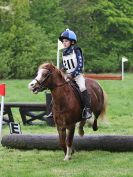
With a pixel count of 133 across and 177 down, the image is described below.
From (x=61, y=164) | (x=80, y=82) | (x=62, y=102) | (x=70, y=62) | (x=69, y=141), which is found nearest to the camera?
(x=61, y=164)

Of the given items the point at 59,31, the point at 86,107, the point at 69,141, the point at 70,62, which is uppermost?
the point at 70,62

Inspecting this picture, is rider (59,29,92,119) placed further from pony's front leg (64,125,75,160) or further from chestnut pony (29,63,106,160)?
pony's front leg (64,125,75,160)

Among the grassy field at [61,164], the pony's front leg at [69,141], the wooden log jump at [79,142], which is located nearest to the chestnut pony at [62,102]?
the pony's front leg at [69,141]

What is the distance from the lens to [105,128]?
1375cm

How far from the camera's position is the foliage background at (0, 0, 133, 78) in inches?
1556

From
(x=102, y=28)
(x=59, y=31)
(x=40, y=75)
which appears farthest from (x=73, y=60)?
(x=102, y=28)

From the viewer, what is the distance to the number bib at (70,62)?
31.0 ft

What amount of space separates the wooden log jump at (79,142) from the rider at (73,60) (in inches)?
33.2

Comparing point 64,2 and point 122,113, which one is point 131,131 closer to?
point 122,113

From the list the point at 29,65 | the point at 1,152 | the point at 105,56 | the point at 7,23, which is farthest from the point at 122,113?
the point at 105,56

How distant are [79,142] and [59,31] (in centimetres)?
4063

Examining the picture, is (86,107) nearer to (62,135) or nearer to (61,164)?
(62,135)

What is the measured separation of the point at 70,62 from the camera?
31.1 ft

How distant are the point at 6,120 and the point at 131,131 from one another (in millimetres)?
3807
